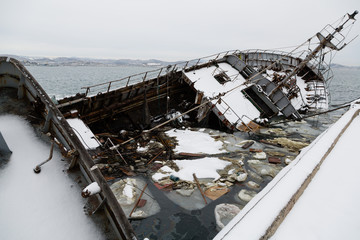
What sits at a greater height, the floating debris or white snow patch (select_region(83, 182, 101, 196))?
white snow patch (select_region(83, 182, 101, 196))

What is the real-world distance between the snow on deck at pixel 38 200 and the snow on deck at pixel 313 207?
189 centimetres

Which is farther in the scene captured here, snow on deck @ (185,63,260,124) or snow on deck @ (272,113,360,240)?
snow on deck @ (185,63,260,124)

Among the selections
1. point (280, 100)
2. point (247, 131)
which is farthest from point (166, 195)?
point (280, 100)

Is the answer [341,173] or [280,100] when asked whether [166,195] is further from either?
[280,100]

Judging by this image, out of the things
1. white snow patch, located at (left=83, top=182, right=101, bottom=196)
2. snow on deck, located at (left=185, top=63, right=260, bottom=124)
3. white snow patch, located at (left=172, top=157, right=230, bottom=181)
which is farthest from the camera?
snow on deck, located at (left=185, top=63, right=260, bottom=124)

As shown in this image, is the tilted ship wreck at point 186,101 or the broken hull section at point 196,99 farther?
the broken hull section at point 196,99

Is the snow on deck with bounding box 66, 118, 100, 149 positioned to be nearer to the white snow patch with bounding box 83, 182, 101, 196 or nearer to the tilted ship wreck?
the tilted ship wreck

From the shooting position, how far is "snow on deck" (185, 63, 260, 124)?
1313 centimetres

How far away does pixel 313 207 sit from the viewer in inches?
107

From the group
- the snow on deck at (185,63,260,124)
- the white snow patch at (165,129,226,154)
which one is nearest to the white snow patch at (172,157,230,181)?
the white snow patch at (165,129,226,154)

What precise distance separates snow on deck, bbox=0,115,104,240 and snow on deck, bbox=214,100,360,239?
74.4 inches

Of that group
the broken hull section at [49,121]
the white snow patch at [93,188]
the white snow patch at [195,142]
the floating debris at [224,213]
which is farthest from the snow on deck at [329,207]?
the white snow patch at [195,142]

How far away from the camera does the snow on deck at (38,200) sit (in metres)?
2.28

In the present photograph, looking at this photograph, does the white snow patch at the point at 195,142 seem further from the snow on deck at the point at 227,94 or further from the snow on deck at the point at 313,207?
the snow on deck at the point at 313,207
